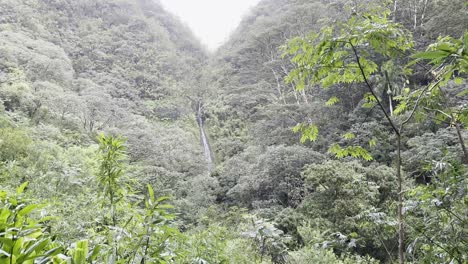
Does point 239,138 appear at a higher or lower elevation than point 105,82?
lower

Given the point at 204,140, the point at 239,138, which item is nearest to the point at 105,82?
the point at 204,140

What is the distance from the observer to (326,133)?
1216 cm

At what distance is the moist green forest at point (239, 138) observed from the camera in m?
1.45

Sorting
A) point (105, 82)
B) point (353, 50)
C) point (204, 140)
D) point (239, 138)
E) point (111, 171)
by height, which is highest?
point (105, 82)

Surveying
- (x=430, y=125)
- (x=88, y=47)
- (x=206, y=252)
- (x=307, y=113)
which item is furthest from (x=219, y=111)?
(x=206, y=252)

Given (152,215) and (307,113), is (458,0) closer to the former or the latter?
(307,113)

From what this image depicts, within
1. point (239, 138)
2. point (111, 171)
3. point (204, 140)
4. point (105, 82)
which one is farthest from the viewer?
point (105, 82)

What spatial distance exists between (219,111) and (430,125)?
14314 millimetres

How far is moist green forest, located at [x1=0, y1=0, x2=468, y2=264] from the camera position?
1.45 metres

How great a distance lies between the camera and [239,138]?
59.5ft

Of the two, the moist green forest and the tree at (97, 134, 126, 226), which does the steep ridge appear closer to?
the moist green forest

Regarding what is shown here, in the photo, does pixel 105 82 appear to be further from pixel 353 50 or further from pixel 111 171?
pixel 353 50

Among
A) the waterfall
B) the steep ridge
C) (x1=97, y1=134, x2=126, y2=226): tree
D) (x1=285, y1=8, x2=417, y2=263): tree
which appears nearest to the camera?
(x1=285, y1=8, x2=417, y2=263): tree

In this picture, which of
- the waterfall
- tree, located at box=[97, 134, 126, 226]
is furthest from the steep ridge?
tree, located at box=[97, 134, 126, 226]
